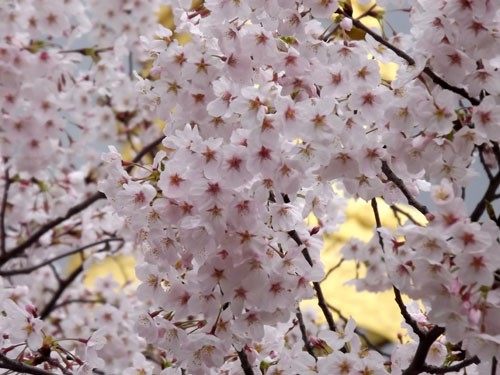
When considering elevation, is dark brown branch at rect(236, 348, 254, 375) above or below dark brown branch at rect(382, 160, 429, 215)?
below

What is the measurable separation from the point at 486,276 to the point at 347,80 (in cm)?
38

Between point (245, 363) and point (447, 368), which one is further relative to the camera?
point (245, 363)

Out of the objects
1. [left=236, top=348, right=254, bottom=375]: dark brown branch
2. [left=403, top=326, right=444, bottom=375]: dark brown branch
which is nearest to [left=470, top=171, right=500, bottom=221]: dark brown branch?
[left=403, top=326, right=444, bottom=375]: dark brown branch

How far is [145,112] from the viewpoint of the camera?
125 inches

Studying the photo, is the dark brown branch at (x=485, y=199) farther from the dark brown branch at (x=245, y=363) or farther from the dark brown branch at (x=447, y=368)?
the dark brown branch at (x=245, y=363)

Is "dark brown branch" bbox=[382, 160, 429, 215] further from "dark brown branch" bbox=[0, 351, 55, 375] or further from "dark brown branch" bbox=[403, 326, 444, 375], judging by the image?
"dark brown branch" bbox=[0, 351, 55, 375]

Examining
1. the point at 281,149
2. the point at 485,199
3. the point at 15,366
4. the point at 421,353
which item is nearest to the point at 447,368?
the point at 421,353

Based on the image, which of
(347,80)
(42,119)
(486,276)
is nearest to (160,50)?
(347,80)

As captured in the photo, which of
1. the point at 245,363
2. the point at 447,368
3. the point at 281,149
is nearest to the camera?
the point at 281,149

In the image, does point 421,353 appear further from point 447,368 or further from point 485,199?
point 485,199

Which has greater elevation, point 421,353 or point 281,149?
point 281,149

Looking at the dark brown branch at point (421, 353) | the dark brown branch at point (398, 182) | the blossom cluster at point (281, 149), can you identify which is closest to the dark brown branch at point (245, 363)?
the blossom cluster at point (281, 149)

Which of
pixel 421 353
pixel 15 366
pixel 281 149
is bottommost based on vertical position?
pixel 15 366

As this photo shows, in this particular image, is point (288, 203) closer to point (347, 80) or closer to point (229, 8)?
point (347, 80)
